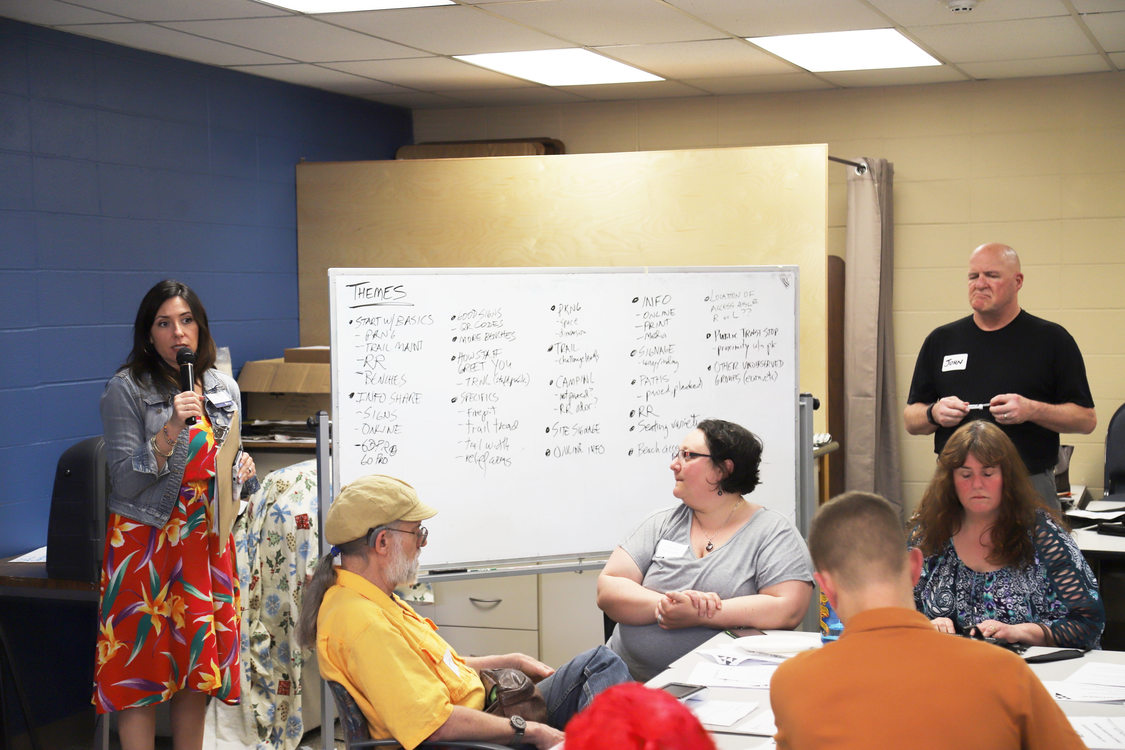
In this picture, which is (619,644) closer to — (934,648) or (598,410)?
(598,410)

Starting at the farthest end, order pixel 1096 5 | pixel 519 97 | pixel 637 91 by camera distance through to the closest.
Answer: pixel 519 97
pixel 637 91
pixel 1096 5

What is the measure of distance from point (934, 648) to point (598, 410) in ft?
6.71

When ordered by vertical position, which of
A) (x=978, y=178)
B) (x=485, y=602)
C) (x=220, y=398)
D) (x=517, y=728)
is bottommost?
(x=485, y=602)

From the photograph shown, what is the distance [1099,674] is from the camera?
2.32 m

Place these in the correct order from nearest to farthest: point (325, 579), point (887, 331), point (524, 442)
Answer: point (325, 579)
point (524, 442)
point (887, 331)

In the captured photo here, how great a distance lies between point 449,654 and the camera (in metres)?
2.49

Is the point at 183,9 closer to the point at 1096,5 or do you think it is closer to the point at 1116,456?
the point at 1096,5

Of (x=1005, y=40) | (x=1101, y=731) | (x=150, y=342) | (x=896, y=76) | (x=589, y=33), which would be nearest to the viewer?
(x=1101, y=731)

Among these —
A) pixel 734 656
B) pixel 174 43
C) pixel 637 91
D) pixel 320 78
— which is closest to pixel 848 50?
pixel 637 91

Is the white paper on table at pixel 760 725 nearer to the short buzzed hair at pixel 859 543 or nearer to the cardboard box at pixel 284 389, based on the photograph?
the short buzzed hair at pixel 859 543

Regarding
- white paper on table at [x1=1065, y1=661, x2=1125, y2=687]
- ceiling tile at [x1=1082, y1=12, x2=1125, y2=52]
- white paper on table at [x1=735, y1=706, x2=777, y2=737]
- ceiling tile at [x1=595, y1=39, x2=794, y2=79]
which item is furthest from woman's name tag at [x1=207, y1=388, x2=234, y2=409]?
ceiling tile at [x1=1082, y1=12, x2=1125, y2=52]

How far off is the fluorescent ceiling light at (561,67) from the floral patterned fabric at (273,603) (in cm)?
211

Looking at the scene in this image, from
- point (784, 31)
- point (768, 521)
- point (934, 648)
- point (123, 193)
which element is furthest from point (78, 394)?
point (934, 648)

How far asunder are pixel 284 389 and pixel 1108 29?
3.68 meters
